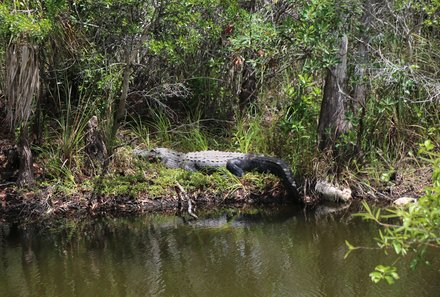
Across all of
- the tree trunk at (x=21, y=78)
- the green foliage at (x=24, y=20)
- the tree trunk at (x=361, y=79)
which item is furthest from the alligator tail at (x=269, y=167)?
the green foliage at (x=24, y=20)

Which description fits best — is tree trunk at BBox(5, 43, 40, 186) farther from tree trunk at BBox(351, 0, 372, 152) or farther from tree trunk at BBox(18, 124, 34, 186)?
tree trunk at BBox(351, 0, 372, 152)

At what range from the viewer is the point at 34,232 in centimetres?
698

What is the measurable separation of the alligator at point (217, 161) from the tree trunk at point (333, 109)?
2.39ft

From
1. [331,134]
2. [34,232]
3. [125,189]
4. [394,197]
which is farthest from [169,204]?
[394,197]

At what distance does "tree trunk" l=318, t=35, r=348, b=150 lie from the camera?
313 inches

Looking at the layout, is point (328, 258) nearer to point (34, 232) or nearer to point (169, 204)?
point (169, 204)

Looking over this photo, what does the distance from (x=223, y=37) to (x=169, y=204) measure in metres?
3.21

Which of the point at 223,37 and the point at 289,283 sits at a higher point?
the point at 223,37

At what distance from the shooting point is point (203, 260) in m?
5.79

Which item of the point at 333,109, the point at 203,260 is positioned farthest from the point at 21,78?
the point at 333,109

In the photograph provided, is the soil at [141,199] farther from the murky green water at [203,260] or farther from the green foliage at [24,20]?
the green foliage at [24,20]

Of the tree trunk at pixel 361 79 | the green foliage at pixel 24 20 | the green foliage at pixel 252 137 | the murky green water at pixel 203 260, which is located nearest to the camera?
the murky green water at pixel 203 260

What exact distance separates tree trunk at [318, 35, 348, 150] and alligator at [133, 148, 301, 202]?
73 centimetres

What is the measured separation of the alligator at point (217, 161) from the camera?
8164mm
